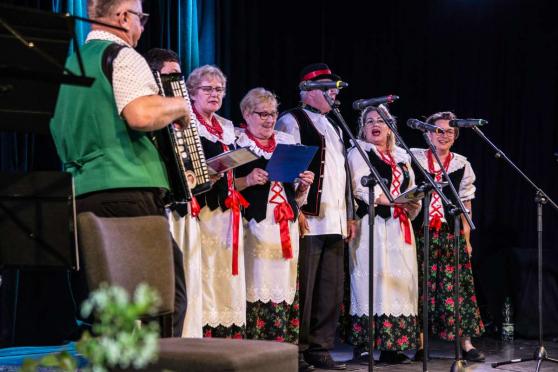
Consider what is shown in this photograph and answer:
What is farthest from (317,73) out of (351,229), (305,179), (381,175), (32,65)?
(32,65)

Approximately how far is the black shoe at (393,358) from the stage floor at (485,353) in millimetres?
78

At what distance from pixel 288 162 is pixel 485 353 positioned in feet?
7.81

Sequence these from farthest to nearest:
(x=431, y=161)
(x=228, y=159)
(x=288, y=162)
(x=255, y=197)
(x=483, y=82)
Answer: (x=483, y=82) < (x=431, y=161) < (x=255, y=197) < (x=288, y=162) < (x=228, y=159)

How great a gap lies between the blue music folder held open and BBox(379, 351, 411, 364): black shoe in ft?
4.94

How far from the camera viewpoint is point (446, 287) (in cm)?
551

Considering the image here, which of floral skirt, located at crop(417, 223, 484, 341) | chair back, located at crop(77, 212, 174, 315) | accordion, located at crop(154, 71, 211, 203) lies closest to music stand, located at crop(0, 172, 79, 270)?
chair back, located at crop(77, 212, 174, 315)

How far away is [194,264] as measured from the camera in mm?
4195

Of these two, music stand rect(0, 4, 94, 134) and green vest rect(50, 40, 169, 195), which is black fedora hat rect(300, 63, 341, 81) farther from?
music stand rect(0, 4, 94, 134)

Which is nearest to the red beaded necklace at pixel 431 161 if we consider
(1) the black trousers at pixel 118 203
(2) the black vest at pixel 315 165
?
(2) the black vest at pixel 315 165

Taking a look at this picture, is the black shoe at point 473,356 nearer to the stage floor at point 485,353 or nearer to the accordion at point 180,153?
the stage floor at point 485,353

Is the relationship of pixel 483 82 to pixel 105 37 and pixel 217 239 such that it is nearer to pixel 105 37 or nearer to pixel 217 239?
pixel 217 239

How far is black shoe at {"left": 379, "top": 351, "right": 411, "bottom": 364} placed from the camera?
528 cm

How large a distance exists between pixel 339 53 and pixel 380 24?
0.50 metres

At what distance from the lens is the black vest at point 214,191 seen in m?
4.31
